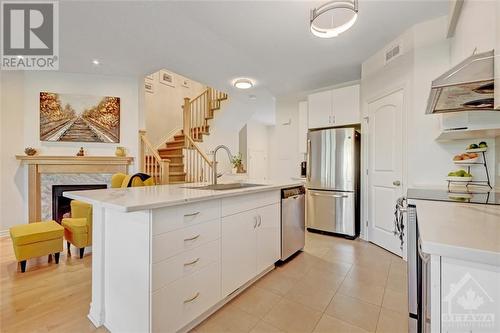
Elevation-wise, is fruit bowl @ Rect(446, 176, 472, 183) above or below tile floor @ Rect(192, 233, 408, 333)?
above

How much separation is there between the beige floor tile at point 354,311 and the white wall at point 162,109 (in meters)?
5.53

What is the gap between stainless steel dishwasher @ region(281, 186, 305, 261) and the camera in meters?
2.65

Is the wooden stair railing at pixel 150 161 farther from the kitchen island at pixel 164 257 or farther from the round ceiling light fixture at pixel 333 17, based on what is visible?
the round ceiling light fixture at pixel 333 17

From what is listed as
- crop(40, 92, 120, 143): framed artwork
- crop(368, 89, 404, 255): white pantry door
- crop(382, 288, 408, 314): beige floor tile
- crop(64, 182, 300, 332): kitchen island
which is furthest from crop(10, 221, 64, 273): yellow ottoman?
crop(368, 89, 404, 255): white pantry door

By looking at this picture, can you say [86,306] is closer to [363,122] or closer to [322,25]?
[322,25]

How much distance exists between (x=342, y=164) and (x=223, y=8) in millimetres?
2673

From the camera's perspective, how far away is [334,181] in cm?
377

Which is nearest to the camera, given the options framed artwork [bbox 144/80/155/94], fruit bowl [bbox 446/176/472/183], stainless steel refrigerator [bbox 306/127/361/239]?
fruit bowl [bbox 446/176/472/183]

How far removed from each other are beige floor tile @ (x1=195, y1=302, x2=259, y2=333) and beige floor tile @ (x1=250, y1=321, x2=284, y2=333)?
3cm

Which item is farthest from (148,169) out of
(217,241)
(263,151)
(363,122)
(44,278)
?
(263,151)

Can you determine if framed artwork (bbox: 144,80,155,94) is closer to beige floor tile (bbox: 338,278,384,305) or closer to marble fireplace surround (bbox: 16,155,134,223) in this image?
marble fireplace surround (bbox: 16,155,134,223)

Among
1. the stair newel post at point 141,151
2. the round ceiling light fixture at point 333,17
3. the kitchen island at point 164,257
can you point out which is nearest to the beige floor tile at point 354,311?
the kitchen island at point 164,257

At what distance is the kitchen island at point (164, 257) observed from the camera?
4.41 feet

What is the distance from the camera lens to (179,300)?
4.86 feet
